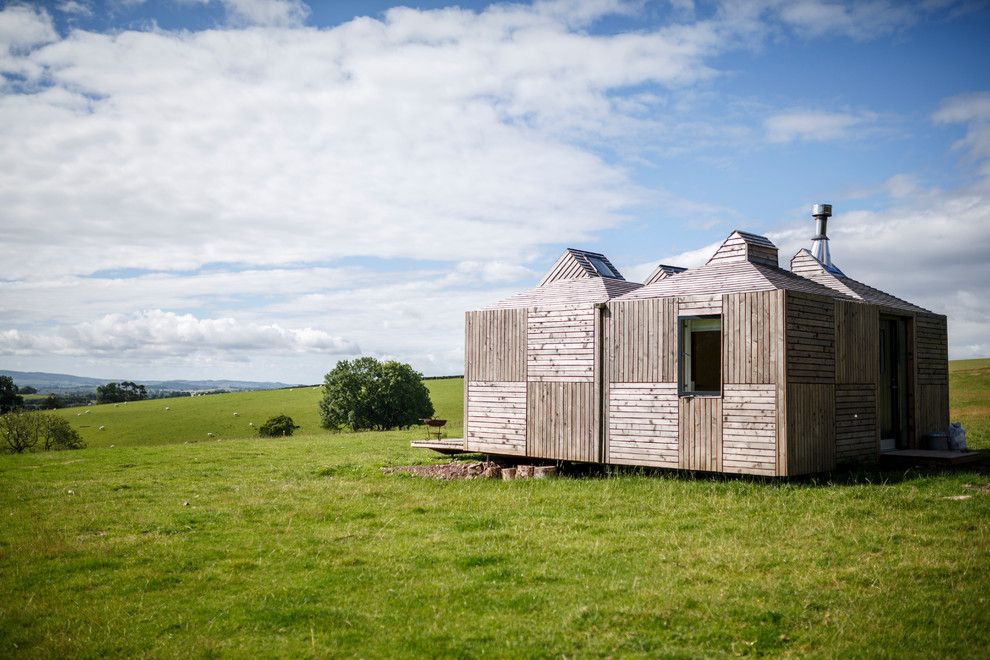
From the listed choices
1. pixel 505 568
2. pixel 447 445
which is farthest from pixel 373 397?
pixel 505 568

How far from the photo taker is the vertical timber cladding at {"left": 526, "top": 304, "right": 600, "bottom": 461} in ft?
63.1

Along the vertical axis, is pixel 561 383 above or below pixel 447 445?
above

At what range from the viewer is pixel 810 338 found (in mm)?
16703

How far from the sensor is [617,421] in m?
18.6

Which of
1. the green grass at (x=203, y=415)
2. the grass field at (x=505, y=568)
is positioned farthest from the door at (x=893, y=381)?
the green grass at (x=203, y=415)

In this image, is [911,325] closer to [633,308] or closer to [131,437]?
[633,308]

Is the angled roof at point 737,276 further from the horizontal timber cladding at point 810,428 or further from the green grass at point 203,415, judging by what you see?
the green grass at point 203,415

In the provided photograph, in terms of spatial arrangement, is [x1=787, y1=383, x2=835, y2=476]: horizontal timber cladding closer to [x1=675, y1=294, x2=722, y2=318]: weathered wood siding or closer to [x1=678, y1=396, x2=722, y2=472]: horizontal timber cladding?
[x1=678, y1=396, x2=722, y2=472]: horizontal timber cladding

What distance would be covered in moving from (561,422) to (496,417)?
2.28 meters

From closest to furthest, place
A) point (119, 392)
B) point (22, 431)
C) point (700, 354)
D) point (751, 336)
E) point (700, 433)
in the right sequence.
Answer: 1. point (751, 336)
2. point (700, 433)
3. point (700, 354)
4. point (22, 431)
5. point (119, 392)

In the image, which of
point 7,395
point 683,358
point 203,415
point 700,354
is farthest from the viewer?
point 203,415

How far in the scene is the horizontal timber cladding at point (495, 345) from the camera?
819 inches

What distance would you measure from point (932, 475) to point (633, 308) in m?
7.67

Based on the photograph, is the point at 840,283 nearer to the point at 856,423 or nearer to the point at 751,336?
the point at 856,423
